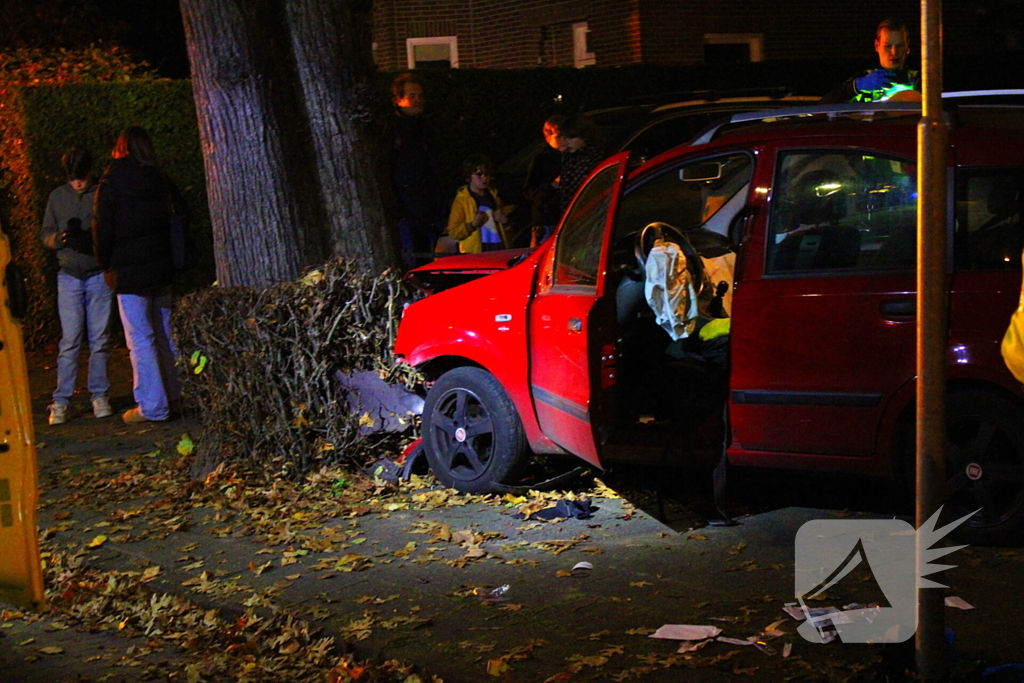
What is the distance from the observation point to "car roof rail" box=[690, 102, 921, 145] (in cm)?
600

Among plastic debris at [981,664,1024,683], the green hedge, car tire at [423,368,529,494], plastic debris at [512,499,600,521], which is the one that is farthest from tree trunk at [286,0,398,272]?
the green hedge

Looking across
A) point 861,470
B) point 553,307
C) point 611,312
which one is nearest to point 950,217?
point 861,470

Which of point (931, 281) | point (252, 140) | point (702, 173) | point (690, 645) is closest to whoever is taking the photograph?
point (931, 281)

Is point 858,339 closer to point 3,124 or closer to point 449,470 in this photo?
point 449,470

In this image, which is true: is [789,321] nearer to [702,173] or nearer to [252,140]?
[702,173]

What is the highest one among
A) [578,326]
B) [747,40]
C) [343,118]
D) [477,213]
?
[747,40]

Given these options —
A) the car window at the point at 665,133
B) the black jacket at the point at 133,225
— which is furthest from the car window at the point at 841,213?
the black jacket at the point at 133,225

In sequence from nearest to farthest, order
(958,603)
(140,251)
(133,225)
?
(958,603) → (133,225) → (140,251)

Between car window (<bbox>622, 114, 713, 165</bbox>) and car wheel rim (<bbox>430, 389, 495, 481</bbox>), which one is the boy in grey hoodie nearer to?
car wheel rim (<bbox>430, 389, 495, 481</bbox>)

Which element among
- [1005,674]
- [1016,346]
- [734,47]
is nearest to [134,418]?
[1005,674]

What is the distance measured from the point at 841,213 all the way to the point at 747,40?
45.7 ft

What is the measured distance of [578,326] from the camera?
6.04 m

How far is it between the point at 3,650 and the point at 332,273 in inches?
124

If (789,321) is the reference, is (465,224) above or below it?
above
